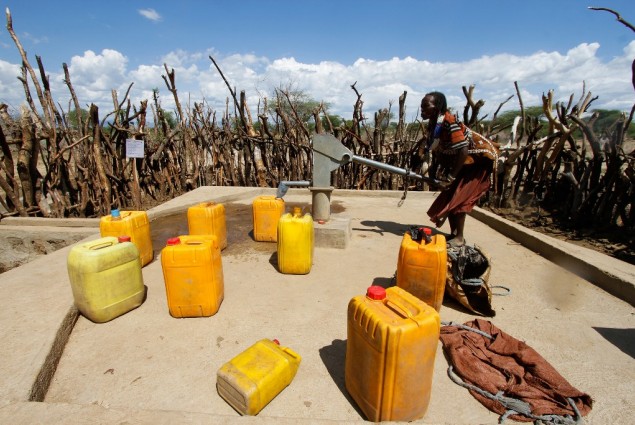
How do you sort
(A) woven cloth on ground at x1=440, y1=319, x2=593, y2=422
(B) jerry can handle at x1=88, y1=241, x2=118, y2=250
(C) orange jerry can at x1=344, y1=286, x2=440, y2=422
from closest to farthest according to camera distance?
(C) orange jerry can at x1=344, y1=286, x2=440, y2=422 < (A) woven cloth on ground at x1=440, y1=319, x2=593, y2=422 < (B) jerry can handle at x1=88, y1=241, x2=118, y2=250

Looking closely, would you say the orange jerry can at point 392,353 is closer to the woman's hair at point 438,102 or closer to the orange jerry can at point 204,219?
the orange jerry can at point 204,219

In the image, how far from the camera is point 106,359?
2.07 meters

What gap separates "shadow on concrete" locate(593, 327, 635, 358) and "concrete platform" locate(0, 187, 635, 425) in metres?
0.01

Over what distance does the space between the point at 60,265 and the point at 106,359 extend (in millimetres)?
1722

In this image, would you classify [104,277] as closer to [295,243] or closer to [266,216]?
[295,243]

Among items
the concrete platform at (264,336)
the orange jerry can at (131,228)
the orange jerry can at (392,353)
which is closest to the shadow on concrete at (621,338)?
the concrete platform at (264,336)

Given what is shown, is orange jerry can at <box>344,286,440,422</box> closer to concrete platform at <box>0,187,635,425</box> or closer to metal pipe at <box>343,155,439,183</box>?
concrete platform at <box>0,187,635,425</box>

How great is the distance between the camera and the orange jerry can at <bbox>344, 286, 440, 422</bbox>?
4.72ft

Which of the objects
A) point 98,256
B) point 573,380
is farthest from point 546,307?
point 98,256

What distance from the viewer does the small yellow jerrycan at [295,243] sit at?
312 centimetres

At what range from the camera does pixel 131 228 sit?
3.12 metres

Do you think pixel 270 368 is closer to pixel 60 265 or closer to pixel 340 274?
pixel 340 274

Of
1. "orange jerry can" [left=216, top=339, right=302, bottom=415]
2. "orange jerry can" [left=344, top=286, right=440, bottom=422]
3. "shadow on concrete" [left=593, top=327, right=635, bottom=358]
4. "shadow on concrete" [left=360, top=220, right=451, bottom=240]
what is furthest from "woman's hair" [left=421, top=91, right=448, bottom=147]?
"orange jerry can" [left=216, top=339, right=302, bottom=415]

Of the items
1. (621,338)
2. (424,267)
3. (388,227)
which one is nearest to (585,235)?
(388,227)
